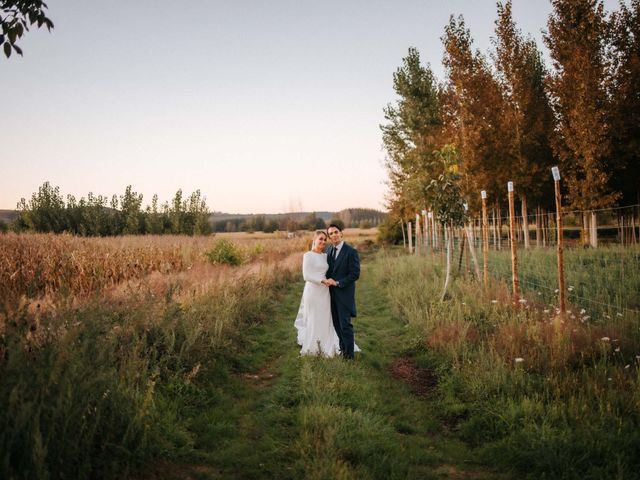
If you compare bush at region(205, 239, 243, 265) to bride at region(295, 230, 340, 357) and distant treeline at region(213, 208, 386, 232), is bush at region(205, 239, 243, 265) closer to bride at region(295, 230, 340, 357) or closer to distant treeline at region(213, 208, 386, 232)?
bride at region(295, 230, 340, 357)

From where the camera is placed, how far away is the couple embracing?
7012mm

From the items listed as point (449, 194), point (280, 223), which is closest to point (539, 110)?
point (449, 194)

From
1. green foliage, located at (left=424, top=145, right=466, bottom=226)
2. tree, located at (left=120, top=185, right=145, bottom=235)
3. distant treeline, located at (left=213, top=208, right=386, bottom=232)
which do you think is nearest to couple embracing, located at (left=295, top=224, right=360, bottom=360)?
green foliage, located at (left=424, top=145, right=466, bottom=226)

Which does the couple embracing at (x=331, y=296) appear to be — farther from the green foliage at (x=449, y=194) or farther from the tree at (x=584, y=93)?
the tree at (x=584, y=93)

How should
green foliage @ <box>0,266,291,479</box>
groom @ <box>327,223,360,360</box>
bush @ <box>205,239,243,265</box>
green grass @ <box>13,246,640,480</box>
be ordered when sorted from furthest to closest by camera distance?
bush @ <box>205,239,243,265</box> < groom @ <box>327,223,360,360</box> < green grass @ <box>13,246,640,480</box> < green foliage @ <box>0,266,291,479</box>

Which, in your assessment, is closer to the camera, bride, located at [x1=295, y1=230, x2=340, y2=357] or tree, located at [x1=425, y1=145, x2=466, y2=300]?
bride, located at [x1=295, y1=230, x2=340, y2=357]

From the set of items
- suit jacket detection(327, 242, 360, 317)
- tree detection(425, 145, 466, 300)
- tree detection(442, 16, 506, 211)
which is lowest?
suit jacket detection(327, 242, 360, 317)

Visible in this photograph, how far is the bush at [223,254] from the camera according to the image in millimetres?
17719

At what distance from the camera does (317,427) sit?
408cm

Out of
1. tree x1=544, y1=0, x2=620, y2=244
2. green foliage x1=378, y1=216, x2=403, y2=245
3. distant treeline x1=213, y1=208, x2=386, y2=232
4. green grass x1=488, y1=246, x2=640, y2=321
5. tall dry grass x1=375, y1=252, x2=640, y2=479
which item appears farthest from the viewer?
distant treeline x1=213, y1=208, x2=386, y2=232

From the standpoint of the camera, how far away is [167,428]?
4.18m

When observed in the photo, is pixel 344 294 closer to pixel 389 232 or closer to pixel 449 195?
pixel 449 195

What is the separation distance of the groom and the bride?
13 cm

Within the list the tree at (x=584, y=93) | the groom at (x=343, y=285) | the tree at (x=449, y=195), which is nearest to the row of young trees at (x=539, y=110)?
the tree at (x=584, y=93)
